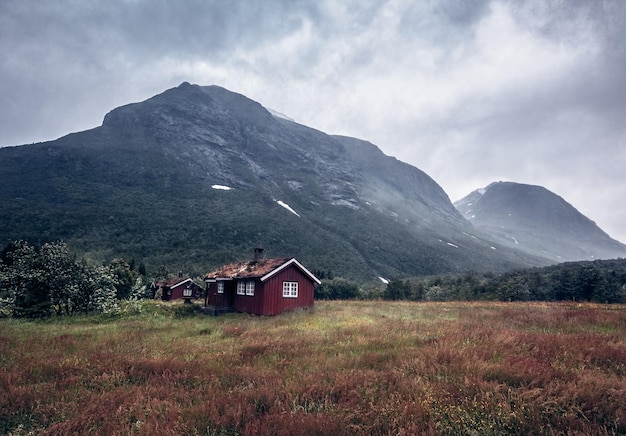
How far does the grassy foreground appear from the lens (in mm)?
5816

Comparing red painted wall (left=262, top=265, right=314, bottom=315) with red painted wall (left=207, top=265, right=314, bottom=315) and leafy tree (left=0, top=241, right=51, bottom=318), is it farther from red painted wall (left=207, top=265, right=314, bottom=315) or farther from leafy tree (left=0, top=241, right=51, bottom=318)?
leafy tree (left=0, top=241, right=51, bottom=318)

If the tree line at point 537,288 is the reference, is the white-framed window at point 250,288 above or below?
above

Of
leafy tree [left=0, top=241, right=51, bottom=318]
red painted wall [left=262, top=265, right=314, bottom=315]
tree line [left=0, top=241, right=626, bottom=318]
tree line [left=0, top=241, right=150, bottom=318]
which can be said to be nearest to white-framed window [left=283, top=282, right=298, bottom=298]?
red painted wall [left=262, top=265, right=314, bottom=315]

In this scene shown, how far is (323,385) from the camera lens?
7.45m

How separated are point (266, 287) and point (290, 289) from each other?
7.75 feet

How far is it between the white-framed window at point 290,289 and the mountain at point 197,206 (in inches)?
1824

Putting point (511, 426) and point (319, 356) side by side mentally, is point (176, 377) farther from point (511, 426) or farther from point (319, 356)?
point (511, 426)

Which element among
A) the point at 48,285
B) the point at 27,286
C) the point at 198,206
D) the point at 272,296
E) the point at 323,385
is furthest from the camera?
the point at 198,206

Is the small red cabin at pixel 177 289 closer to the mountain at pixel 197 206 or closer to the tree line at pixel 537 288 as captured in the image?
the mountain at pixel 197 206

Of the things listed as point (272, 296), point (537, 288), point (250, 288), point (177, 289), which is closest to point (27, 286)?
point (250, 288)

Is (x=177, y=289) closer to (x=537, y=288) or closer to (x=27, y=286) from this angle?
(x=27, y=286)

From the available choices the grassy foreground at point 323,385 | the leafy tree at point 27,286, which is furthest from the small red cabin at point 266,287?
the grassy foreground at point 323,385

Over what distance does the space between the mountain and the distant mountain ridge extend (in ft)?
1.53

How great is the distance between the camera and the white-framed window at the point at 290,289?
26.4m
